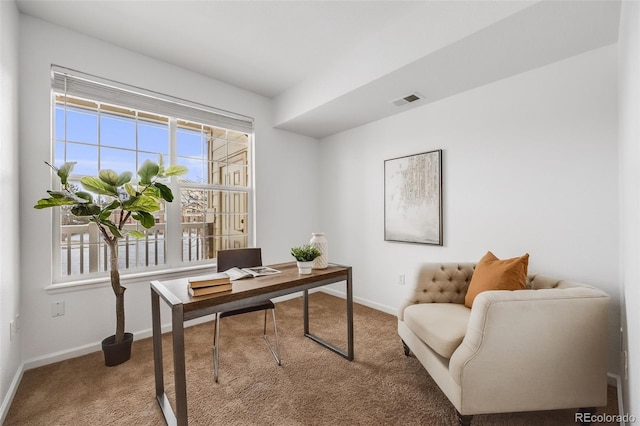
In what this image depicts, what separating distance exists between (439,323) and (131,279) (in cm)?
276

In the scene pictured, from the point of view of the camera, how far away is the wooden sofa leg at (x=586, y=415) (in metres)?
1.52

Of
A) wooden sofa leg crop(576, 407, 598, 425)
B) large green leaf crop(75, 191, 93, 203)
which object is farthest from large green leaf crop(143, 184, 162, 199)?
wooden sofa leg crop(576, 407, 598, 425)

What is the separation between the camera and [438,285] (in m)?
2.28

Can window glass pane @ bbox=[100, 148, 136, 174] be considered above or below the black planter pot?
above

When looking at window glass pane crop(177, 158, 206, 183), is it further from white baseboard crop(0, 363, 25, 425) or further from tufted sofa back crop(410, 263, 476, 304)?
tufted sofa back crop(410, 263, 476, 304)

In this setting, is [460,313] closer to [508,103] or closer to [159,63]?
[508,103]

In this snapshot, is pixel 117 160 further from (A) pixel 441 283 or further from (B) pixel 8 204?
(A) pixel 441 283

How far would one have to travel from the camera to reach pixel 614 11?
1.63 meters

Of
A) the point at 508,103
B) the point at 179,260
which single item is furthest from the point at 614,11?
the point at 179,260

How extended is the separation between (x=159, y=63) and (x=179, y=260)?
2090mm

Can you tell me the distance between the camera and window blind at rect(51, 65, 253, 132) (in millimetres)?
2430

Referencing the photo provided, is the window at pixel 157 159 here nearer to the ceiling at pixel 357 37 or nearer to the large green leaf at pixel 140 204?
the ceiling at pixel 357 37

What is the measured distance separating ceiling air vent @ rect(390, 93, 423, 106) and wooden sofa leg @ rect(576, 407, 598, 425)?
8.65ft

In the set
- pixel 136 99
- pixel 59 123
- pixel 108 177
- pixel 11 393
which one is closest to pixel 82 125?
pixel 59 123
